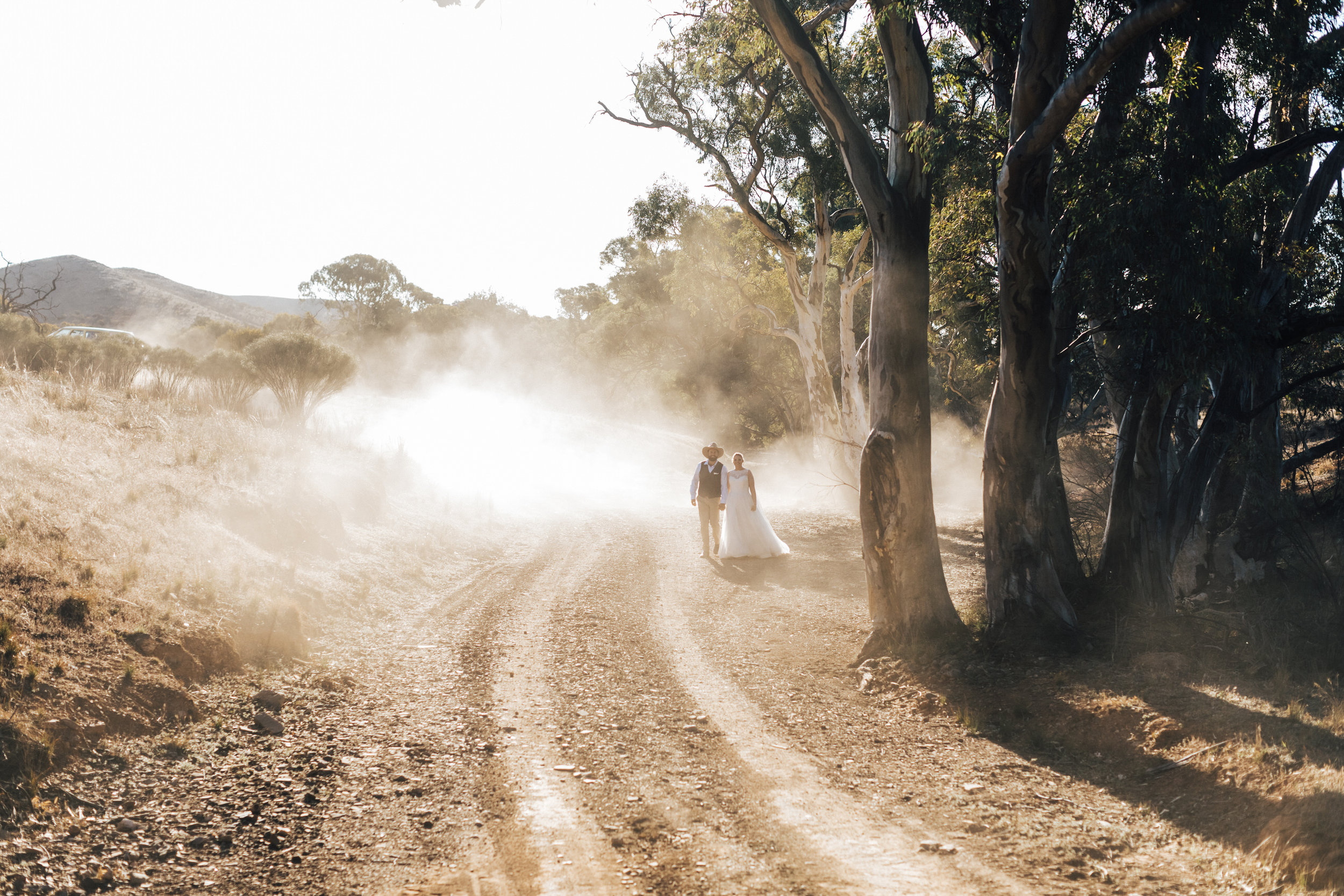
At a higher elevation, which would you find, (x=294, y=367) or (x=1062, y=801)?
(x=294, y=367)

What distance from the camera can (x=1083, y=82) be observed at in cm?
635

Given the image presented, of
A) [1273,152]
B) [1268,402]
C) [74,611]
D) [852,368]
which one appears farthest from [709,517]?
[74,611]

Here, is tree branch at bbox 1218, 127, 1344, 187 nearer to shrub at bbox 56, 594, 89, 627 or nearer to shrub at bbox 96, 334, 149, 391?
shrub at bbox 56, 594, 89, 627

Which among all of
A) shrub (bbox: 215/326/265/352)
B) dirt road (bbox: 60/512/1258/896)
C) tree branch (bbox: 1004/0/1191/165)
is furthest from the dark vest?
shrub (bbox: 215/326/265/352)

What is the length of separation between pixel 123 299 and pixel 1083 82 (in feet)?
287

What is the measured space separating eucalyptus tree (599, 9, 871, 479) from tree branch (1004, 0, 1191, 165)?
30.2 feet

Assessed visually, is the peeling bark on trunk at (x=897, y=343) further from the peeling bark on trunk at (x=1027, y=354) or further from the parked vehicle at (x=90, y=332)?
the parked vehicle at (x=90, y=332)

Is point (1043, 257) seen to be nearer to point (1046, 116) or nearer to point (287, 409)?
point (1046, 116)

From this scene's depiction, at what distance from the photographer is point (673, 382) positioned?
131 feet

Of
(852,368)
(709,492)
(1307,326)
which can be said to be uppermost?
(852,368)

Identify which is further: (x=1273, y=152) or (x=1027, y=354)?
(x=1273, y=152)

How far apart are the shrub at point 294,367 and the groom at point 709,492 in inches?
471

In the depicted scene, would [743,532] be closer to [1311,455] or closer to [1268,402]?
[1268,402]

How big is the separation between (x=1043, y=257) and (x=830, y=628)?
456cm
